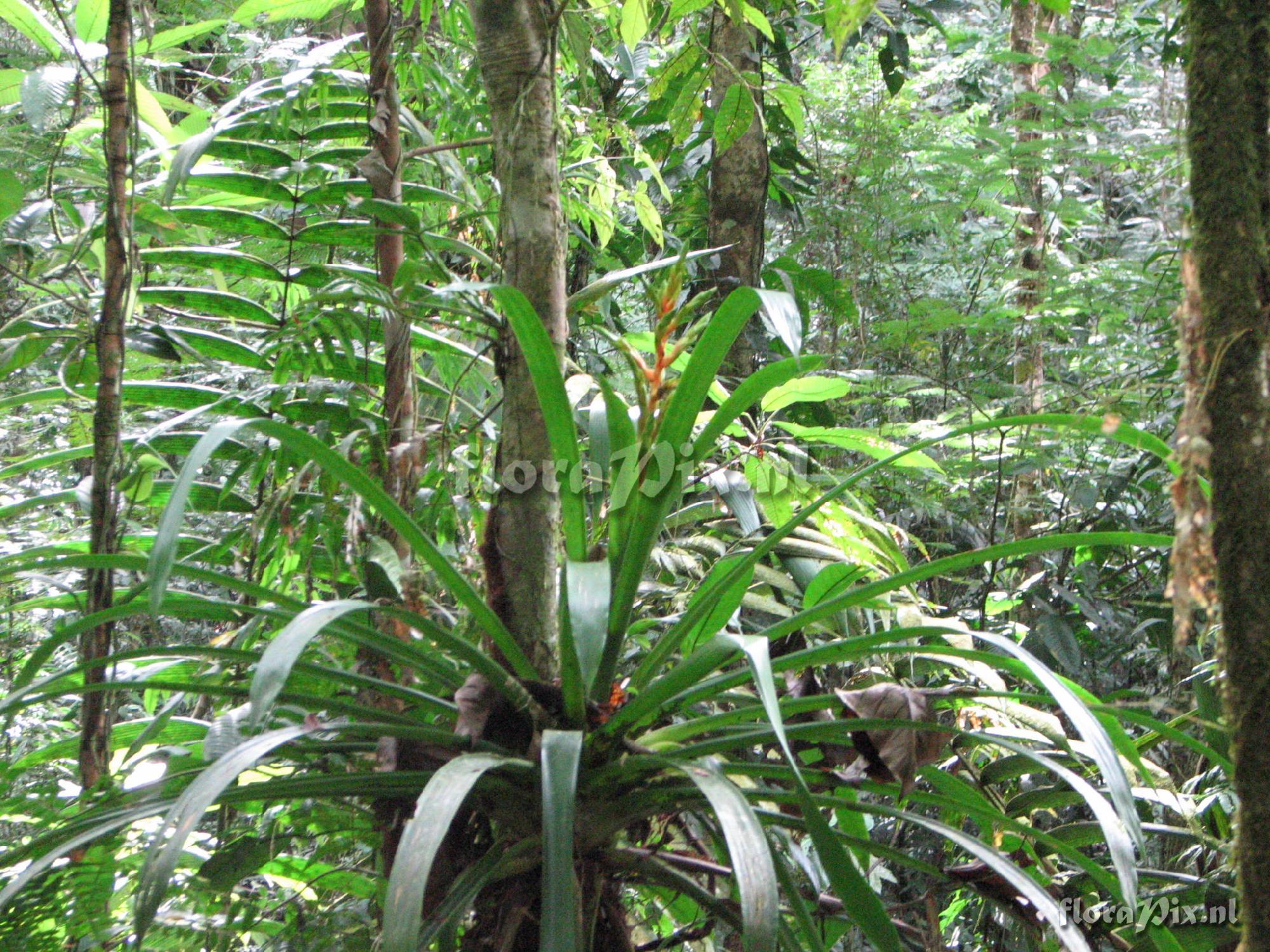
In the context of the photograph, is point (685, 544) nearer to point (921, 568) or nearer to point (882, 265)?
point (921, 568)

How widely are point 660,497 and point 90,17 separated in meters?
0.93

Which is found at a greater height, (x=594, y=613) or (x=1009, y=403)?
(x=1009, y=403)

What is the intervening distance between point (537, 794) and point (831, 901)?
36cm

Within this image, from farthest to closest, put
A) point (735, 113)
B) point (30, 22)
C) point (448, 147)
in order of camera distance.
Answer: point (735, 113)
point (448, 147)
point (30, 22)

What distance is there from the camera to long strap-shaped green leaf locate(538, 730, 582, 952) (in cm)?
63

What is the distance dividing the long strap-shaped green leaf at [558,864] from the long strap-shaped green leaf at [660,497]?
0.59 feet

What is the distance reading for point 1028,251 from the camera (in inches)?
122

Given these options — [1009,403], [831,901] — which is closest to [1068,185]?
[1009,403]

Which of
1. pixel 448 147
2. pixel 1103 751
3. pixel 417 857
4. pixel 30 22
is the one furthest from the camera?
pixel 448 147

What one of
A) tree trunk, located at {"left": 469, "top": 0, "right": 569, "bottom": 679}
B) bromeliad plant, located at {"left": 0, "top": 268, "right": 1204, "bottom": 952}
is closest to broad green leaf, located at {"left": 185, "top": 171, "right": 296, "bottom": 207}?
tree trunk, located at {"left": 469, "top": 0, "right": 569, "bottom": 679}

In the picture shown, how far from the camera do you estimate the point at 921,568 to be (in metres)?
0.74

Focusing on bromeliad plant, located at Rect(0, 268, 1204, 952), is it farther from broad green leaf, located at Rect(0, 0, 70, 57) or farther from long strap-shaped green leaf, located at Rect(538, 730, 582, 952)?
broad green leaf, located at Rect(0, 0, 70, 57)

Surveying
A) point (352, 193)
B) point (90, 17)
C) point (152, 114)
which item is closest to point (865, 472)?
point (352, 193)

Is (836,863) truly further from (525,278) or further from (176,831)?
(525,278)
